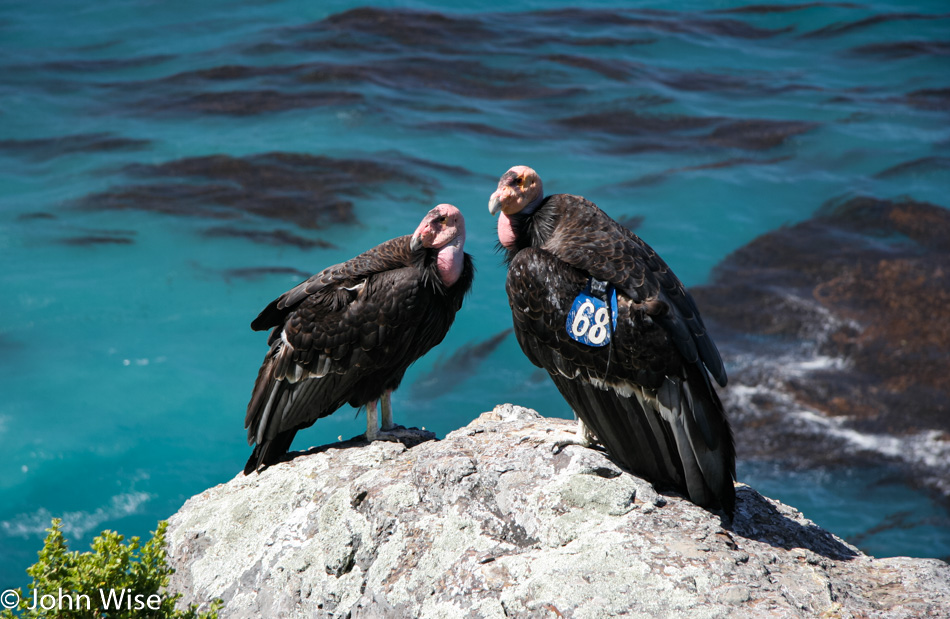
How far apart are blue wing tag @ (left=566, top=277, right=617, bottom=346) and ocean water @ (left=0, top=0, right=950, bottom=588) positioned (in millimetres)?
6153

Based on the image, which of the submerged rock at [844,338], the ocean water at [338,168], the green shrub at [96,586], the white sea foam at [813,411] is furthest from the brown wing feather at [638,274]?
the white sea foam at [813,411]

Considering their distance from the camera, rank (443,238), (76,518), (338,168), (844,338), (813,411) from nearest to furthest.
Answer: (443,238) < (76,518) < (813,411) < (844,338) < (338,168)

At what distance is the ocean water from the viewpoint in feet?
33.6

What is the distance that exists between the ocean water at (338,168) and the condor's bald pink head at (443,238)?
5.60 metres

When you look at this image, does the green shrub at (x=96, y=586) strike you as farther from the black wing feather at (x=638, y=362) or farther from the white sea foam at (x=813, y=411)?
the white sea foam at (x=813, y=411)

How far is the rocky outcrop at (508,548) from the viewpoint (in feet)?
10.9

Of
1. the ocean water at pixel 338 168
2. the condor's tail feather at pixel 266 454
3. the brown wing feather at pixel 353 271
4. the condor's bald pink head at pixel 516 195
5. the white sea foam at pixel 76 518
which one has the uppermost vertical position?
the ocean water at pixel 338 168

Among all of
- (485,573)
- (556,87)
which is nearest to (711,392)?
(485,573)

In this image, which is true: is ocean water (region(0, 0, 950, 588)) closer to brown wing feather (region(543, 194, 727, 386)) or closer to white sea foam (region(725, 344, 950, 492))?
white sea foam (region(725, 344, 950, 492))

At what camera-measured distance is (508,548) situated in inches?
147

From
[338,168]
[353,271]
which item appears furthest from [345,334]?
[338,168]

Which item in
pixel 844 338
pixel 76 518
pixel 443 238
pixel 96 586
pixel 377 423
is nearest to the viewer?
pixel 96 586

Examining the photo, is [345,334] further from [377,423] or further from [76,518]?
[76,518]

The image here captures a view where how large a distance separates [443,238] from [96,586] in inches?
96.2
